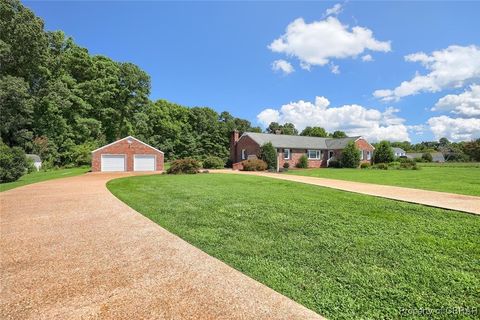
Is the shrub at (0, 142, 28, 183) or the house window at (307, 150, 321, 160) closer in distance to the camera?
the shrub at (0, 142, 28, 183)

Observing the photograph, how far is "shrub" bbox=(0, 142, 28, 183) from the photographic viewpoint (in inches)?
642

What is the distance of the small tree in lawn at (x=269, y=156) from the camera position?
28.9m

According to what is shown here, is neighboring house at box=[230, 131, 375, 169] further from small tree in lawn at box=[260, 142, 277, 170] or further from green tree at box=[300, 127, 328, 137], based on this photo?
green tree at box=[300, 127, 328, 137]

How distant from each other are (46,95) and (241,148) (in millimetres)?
23068

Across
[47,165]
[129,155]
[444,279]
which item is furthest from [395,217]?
[47,165]

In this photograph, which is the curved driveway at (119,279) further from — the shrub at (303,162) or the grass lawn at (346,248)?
the shrub at (303,162)

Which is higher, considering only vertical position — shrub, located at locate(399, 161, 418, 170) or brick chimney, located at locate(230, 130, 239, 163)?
brick chimney, located at locate(230, 130, 239, 163)

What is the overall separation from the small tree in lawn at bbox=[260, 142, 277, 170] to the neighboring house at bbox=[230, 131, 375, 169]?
65.0 inches

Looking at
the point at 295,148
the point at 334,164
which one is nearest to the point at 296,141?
the point at 295,148

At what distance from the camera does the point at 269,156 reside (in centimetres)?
2895

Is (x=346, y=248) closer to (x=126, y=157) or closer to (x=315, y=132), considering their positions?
(x=126, y=157)

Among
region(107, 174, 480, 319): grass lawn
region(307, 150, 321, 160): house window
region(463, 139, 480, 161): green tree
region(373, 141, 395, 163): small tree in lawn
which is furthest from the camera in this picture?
region(463, 139, 480, 161): green tree

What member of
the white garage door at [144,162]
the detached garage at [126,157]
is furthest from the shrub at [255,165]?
the white garage door at [144,162]

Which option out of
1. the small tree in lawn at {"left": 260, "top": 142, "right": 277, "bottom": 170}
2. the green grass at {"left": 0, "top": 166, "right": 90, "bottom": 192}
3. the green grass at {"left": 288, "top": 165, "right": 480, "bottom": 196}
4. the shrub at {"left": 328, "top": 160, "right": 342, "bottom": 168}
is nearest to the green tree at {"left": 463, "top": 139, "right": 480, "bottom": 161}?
the shrub at {"left": 328, "top": 160, "right": 342, "bottom": 168}
